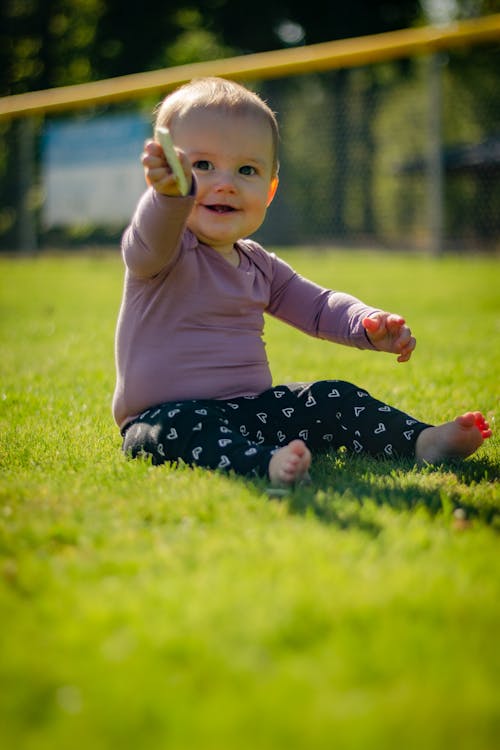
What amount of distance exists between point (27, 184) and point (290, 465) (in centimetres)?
1014

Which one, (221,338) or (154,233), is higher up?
(154,233)

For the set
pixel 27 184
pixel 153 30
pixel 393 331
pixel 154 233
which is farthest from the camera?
pixel 153 30

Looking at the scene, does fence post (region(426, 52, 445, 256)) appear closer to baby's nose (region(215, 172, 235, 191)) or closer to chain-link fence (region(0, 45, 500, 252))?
chain-link fence (region(0, 45, 500, 252))

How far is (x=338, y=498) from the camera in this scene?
4.99ft

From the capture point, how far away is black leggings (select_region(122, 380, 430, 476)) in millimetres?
1760

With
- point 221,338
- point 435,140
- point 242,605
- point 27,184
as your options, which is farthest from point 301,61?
point 242,605

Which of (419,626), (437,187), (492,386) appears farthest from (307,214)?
(419,626)

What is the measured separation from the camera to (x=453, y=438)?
6.03 ft

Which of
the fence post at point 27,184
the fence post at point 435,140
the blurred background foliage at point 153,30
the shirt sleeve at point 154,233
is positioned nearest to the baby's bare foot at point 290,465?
the shirt sleeve at point 154,233

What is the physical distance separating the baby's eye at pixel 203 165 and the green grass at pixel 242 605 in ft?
2.18

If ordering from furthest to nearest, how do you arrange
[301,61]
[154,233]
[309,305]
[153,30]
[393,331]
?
[153,30] < [301,61] < [309,305] < [393,331] < [154,233]

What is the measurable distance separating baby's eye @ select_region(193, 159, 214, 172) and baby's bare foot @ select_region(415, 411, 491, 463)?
0.76m

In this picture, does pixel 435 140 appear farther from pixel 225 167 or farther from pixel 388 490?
pixel 388 490

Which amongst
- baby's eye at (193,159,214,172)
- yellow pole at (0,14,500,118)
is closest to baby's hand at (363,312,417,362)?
baby's eye at (193,159,214,172)
